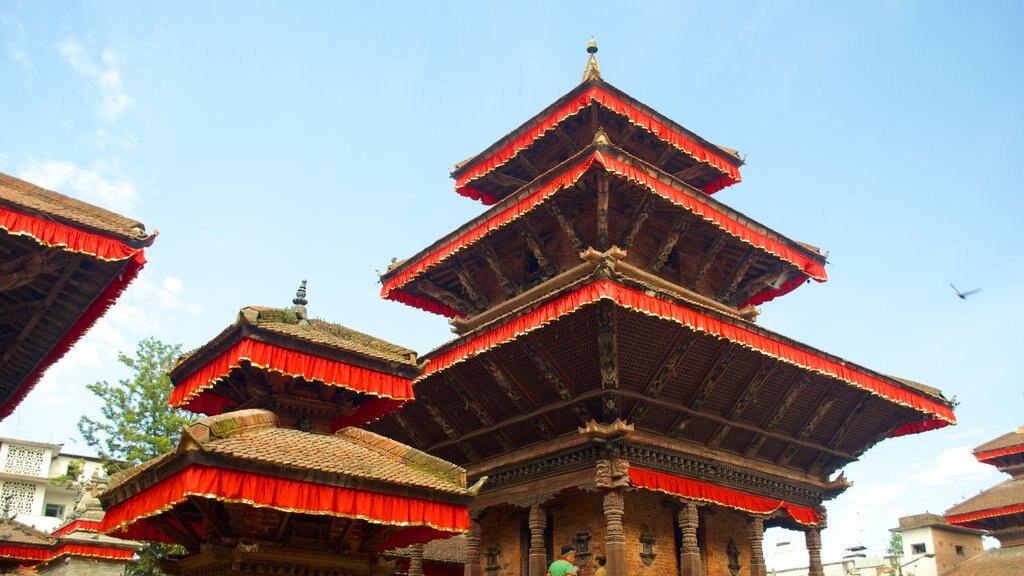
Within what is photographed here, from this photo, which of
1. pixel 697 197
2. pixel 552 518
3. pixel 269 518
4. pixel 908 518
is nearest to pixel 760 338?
pixel 697 197

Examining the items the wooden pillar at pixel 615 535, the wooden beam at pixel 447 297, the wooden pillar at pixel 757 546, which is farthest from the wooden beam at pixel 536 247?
the wooden pillar at pixel 757 546

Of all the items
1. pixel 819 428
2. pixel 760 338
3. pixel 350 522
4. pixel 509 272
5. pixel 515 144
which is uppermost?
pixel 515 144

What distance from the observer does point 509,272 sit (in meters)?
17.7

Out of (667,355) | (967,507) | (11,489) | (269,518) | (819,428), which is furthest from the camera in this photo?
(11,489)

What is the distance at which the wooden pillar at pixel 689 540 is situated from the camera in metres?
13.8

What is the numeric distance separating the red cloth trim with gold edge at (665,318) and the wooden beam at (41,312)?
7.11m

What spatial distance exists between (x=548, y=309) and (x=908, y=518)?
124 feet

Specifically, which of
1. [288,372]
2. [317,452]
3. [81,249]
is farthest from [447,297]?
[81,249]

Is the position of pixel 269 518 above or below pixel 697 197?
below

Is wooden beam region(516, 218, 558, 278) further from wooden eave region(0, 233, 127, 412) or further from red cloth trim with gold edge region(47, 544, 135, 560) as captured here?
red cloth trim with gold edge region(47, 544, 135, 560)

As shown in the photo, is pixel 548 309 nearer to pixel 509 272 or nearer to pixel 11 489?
pixel 509 272

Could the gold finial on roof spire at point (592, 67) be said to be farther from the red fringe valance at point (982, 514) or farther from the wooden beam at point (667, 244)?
the red fringe valance at point (982, 514)

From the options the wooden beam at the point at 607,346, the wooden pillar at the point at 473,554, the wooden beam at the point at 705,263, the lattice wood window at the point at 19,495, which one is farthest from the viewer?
the lattice wood window at the point at 19,495

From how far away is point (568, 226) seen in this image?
15734mm
